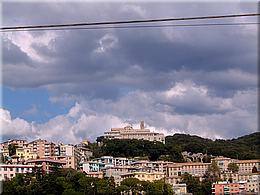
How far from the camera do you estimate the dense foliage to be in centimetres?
2175

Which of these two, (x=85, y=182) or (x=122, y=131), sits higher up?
(x=122, y=131)

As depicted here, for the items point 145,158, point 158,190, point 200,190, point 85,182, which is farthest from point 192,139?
point 85,182

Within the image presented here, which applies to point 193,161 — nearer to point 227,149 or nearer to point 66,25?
point 227,149

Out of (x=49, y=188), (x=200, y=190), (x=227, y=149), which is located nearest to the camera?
(x=49, y=188)

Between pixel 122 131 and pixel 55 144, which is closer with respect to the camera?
pixel 55 144

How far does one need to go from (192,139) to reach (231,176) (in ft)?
24.2

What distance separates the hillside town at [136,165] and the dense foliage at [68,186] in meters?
2.28

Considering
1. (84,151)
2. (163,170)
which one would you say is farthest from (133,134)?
(163,170)

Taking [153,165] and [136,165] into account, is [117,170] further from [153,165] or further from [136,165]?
[153,165]

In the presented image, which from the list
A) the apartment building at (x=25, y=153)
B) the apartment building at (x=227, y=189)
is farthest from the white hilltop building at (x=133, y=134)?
the apartment building at (x=227, y=189)

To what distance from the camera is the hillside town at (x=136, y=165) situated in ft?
105

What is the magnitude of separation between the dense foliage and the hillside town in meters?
2.28

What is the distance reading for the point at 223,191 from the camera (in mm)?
29203

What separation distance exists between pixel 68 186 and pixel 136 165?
15115mm
